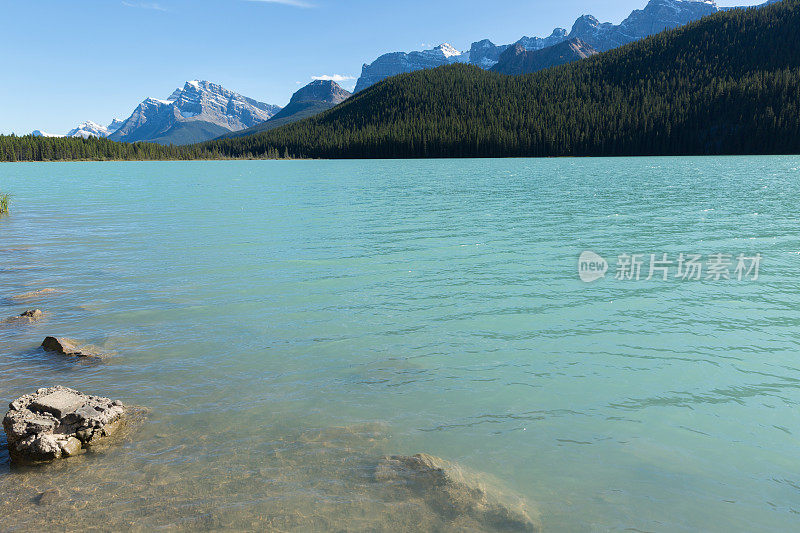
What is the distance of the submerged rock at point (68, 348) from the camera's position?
10.9 metres

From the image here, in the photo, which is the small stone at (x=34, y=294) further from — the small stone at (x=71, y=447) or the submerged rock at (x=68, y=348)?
the small stone at (x=71, y=447)

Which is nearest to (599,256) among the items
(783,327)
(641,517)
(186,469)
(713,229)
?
(783,327)

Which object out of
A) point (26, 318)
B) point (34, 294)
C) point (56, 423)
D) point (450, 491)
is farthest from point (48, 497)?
point (34, 294)

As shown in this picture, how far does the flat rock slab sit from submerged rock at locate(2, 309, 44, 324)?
6938 mm

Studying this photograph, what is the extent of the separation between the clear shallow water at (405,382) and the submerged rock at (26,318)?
17.5 inches

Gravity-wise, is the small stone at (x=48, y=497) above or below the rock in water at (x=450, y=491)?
below

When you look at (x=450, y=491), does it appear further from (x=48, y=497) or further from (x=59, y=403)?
(x=59, y=403)

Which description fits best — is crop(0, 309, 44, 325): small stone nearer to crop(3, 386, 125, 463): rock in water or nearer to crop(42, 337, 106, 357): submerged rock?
crop(42, 337, 106, 357): submerged rock

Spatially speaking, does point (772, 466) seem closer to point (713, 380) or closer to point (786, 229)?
point (713, 380)

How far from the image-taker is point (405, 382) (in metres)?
9.84

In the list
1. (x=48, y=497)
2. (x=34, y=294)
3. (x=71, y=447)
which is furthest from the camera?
(x=34, y=294)

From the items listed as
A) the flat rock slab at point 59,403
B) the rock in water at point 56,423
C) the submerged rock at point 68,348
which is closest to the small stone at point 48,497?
the rock in water at point 56,423

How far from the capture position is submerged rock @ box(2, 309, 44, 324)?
43.5 ft

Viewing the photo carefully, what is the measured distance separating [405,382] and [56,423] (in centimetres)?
595
